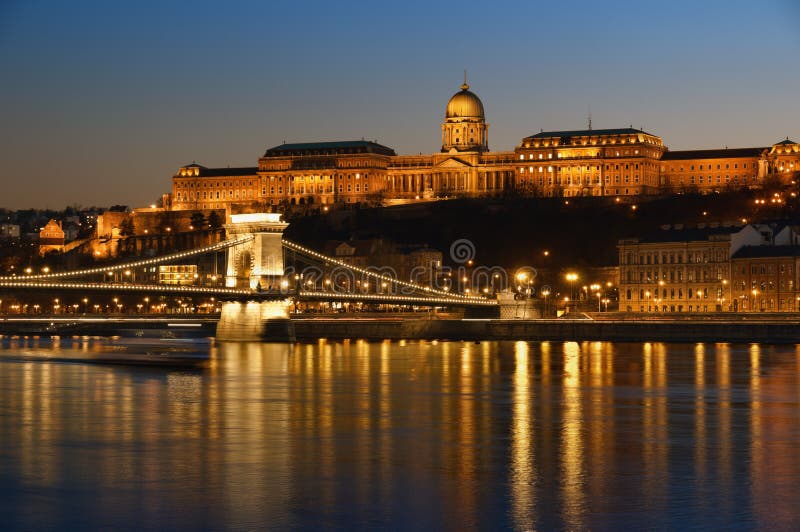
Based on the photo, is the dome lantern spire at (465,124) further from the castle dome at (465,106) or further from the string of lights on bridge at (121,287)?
the string of lights on bridge at (121,287)

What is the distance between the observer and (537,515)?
53.4 ft

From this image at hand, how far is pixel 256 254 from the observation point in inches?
2168

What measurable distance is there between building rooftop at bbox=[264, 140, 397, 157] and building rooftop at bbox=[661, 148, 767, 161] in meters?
25.1

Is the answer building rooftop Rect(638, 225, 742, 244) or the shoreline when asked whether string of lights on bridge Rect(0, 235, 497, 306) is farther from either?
building rooftop Rect(638, 225, 742, 244)

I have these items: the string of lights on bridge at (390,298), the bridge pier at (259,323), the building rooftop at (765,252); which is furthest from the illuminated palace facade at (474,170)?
the bridge pier at (259,323)

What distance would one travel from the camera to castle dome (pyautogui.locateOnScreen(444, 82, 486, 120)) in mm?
126625

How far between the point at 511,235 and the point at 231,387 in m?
67.6

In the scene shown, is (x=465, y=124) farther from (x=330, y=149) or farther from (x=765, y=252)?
(x=765, y=252)

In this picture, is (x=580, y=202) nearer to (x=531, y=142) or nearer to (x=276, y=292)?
(x=531, y=142)

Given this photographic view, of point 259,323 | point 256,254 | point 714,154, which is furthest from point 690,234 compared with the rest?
Result: point 714,154

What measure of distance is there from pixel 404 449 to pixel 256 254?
112ft

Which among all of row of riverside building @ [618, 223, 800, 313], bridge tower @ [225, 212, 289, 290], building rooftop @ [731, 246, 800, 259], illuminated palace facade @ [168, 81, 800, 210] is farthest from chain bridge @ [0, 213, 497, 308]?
illuminated palace facade @ [168, 81, 800, 210]

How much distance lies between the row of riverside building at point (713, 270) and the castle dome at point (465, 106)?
5534 cm

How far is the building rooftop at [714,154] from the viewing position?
111438 mm
